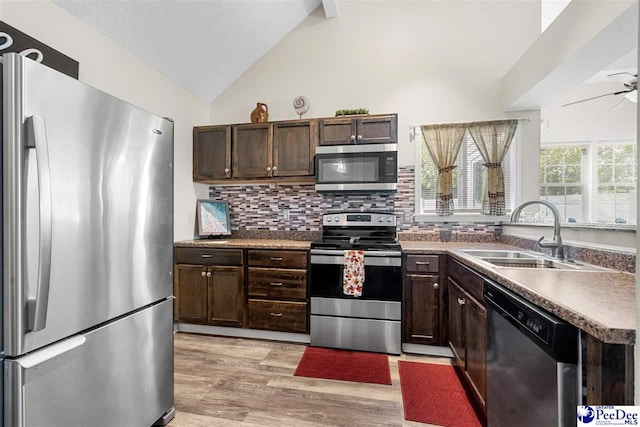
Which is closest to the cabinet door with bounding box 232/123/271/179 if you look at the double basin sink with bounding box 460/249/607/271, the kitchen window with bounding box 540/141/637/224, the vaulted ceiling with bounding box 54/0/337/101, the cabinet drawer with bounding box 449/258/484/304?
the vaulted ceiling with bounding box 54/0/337/101

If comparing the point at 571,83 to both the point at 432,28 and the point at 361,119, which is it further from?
the point at 361,119

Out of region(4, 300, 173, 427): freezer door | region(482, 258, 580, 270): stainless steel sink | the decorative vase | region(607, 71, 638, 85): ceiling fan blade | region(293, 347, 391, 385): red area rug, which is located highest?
region(607, 71, 638, 85): ceiling fan blade

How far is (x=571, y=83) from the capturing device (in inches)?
90.0

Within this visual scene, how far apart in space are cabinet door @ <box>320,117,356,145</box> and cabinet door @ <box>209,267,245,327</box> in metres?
1.54

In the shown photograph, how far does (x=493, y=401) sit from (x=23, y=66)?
7.37 feet

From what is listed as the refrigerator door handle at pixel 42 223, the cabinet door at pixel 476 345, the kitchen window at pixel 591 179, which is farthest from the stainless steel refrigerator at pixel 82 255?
the kitchen window at pixel 591 179

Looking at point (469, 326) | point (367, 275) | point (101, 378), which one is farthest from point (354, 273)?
point (101, 378)

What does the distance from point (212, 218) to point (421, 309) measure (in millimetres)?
2406

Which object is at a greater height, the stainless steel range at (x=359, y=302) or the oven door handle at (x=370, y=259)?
the oven door handle at (x=370, y=259)

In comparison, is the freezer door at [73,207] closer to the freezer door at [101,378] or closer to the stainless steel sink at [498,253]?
the freezer door at [101,378]

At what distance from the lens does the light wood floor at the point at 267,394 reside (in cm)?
170

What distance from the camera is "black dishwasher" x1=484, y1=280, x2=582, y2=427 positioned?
2.77 ft

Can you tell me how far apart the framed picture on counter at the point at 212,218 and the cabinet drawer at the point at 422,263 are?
208cm

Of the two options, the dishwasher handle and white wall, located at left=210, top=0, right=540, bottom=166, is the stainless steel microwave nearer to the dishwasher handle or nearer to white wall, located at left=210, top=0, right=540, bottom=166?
white wall, located at left=210, top=0, right=540, bottom=166
